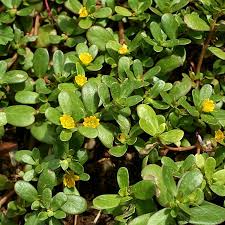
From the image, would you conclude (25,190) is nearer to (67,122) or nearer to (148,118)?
(67,122)

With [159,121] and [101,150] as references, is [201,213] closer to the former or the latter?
[159,121]

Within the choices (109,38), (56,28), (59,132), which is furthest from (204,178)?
(56,28)

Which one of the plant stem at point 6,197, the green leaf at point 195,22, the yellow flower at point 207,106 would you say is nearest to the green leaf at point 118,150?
the yellow flower at point 207,106

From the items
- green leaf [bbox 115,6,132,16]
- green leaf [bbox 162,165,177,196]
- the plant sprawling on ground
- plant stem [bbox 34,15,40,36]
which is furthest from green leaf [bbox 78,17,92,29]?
green leaf [bbox 162,165,177,196]

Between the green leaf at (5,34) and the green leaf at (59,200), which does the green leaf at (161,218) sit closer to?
the green leaf at (59,200)

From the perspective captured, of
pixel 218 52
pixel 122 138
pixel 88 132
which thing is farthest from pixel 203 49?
pixel 88 132

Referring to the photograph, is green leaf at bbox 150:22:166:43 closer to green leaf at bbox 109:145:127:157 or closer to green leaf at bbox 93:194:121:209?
green leaf at bbox 109:145:127:157
